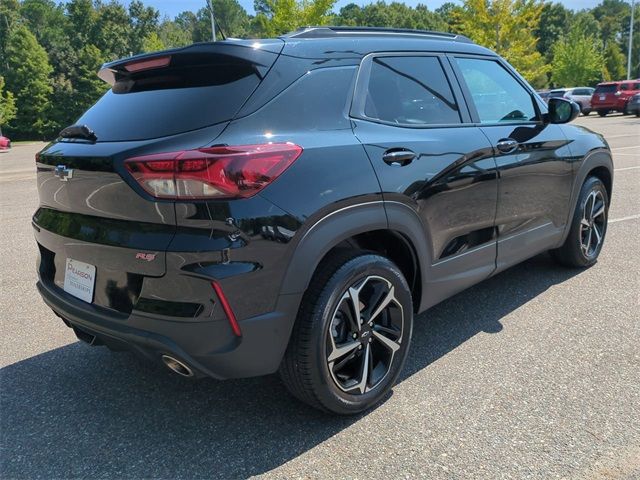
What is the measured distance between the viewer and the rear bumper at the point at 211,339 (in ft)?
7.45

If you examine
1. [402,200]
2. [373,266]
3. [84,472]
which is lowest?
[84,472]

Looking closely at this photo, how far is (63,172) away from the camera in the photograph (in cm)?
263

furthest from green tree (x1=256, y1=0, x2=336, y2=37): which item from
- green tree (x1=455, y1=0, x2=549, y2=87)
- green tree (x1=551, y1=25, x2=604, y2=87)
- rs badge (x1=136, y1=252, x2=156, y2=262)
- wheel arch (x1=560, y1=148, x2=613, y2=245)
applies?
green tree (x1=551, y1=25, x2=604, y2=87)

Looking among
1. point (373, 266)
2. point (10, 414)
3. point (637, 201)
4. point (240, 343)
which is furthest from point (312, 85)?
point (637, 201)

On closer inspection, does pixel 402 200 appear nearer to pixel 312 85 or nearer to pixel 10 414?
pixel 312 85

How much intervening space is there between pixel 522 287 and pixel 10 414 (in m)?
3.54

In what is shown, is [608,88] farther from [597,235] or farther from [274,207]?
[274,207]

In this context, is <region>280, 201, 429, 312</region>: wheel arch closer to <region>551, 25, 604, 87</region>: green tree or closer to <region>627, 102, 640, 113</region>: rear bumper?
<region>627, 102, 640, 113</region>: rear bumper

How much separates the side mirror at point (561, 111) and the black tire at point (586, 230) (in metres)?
0.68

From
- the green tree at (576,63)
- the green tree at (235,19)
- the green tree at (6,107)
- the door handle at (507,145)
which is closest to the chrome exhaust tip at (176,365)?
the door handle at (507,145)

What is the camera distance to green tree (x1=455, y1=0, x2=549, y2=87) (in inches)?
1218

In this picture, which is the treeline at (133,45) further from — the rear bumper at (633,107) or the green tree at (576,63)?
the rear bumper at (633,107)

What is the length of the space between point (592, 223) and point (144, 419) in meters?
3.88

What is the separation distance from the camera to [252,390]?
302 centimetres
